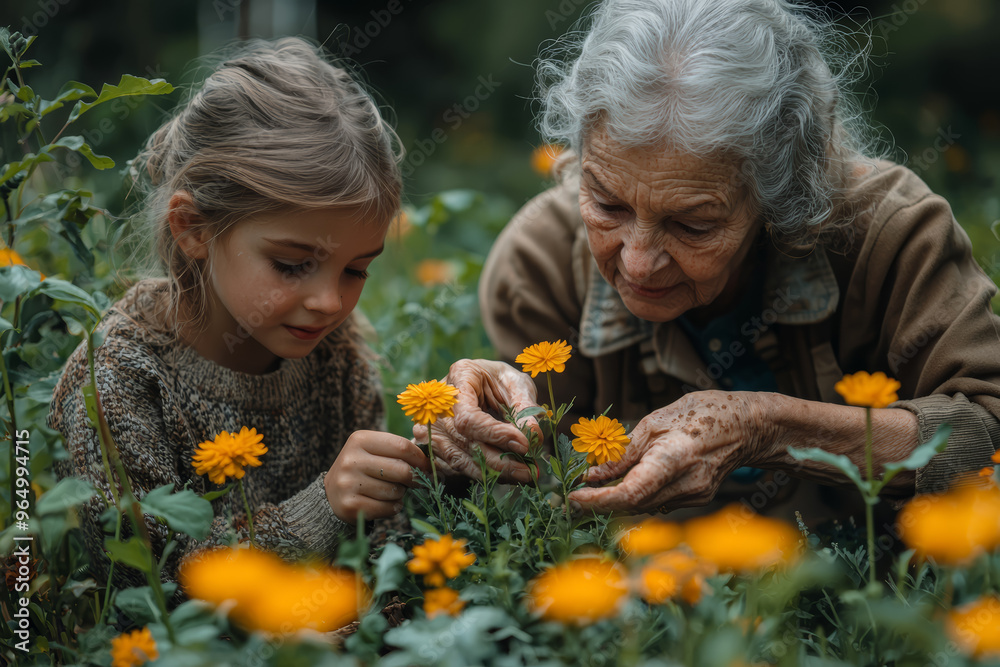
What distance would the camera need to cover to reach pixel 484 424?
1.22 m

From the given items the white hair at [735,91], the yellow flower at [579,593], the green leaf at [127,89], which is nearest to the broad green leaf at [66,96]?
the green leaf at [127,89]

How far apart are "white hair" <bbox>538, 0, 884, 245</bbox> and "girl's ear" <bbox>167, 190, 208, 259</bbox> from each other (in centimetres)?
74

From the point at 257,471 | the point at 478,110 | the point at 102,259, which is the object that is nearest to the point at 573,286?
the point at 257,471

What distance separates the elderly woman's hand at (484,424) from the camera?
1204mm

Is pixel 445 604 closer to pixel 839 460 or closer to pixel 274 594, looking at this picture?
pixel 274 594

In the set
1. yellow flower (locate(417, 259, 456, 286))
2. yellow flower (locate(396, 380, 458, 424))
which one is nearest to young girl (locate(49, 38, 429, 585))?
yellow flower (locate(396, 380, 458, 424))

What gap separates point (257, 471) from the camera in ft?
5.19

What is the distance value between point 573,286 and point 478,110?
418cm

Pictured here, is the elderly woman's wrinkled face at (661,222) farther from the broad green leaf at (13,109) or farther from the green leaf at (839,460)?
the broad green leaf at (13,109)

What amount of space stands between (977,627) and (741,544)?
0.77 feet

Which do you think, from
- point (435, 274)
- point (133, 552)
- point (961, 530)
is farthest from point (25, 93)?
point (435, 274)

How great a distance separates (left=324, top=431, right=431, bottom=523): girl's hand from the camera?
125cm

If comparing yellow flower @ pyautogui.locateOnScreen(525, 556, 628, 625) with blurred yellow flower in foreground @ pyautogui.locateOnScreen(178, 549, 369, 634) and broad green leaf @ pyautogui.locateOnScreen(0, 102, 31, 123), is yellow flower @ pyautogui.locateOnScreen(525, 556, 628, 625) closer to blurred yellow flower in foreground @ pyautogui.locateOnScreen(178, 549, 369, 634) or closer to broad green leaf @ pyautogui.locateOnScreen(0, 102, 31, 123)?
blurred yellow flower in foreground @ pyautogui.locateOnScreen(178, 549, 369, 634)

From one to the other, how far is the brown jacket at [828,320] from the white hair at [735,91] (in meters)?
0.13
